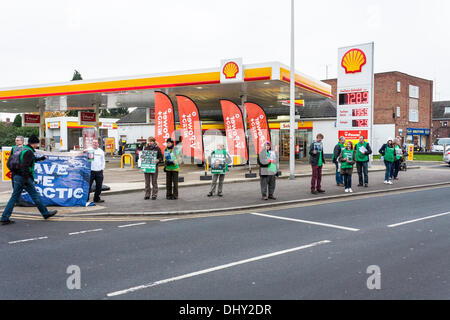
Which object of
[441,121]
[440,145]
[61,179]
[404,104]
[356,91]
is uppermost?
[404,104]

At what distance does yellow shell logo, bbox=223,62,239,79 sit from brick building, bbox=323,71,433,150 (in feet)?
110

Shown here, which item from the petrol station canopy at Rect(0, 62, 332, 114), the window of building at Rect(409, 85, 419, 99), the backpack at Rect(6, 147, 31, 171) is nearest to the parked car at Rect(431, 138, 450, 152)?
the window of building at Rect(409, 85, 419, 99)

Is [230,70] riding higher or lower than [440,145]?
higher

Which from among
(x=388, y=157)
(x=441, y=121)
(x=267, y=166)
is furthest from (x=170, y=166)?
(x=441, y=121)

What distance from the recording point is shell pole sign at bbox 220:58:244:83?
758 inches

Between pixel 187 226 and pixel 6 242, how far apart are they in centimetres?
324

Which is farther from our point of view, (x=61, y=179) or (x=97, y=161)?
(x=97, y=161)

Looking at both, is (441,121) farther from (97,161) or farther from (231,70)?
(97,161)

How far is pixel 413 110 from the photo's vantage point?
5109 centimetres

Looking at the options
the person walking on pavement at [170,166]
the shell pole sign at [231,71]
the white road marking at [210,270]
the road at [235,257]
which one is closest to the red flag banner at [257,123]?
the shell pole sign at [231,71]

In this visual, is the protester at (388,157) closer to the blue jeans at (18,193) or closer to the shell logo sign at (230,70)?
the shell logo sign at (230,70)

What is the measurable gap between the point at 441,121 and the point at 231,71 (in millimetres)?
60935
